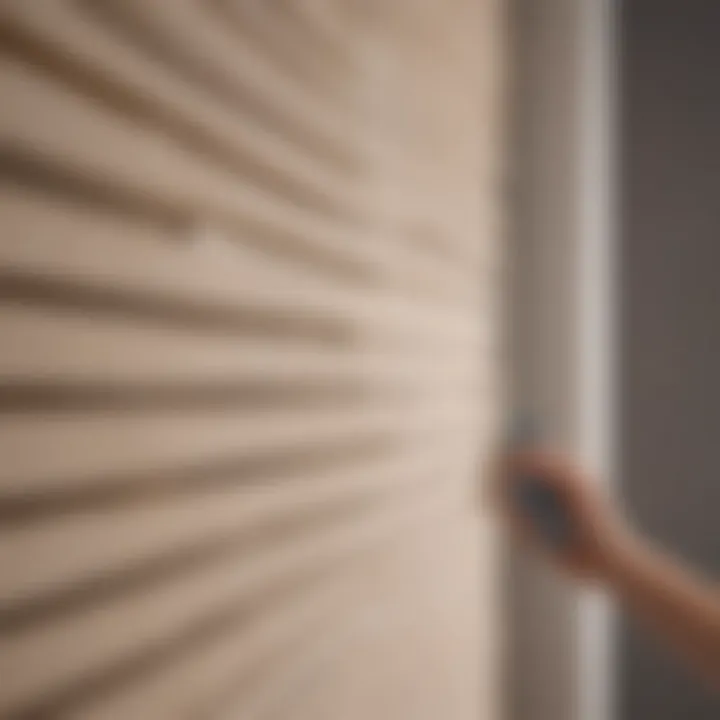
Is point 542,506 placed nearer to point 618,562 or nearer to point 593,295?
point 618,562

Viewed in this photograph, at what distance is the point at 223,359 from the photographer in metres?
0.34

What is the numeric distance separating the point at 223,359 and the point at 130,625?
0.33 ft

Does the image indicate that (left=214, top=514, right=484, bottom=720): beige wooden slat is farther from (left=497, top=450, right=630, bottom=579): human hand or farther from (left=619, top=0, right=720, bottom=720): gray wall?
(left=619, top=0, right=720, bottom=720): gray wall

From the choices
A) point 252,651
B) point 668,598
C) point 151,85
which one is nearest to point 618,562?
point 668,598

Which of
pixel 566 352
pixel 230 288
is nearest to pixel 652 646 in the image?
pixel 566 352

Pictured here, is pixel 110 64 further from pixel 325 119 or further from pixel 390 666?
pixel 390 666

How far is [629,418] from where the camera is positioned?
123cm

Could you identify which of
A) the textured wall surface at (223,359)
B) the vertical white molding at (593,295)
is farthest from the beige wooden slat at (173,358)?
the vertical white molding at (593,295)

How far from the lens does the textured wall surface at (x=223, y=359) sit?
250 mm

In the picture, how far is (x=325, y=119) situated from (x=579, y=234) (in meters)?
0.44

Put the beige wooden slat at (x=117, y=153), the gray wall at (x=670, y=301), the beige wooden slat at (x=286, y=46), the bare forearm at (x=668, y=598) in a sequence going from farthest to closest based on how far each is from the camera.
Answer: the gray wall at (x=670, y=301) < the bare forearm at (x=668, y=598) < the beige wooden slat at (x=286, y=46) < the beige wooden slat at (x=117, y=153)

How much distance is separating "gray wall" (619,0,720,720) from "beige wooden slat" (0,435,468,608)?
0.81 meters

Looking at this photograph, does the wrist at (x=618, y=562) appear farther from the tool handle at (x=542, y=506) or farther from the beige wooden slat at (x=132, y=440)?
the beige wooden slat at (x=132, y=440)

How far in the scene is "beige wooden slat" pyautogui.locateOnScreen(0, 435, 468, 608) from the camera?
0.81ft
